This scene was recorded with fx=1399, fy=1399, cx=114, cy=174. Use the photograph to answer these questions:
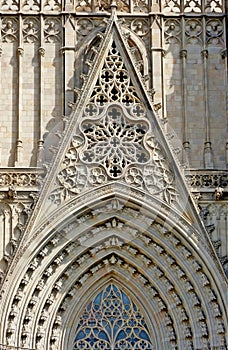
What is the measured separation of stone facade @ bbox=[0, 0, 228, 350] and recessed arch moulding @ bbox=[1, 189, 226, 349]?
0.8 inches

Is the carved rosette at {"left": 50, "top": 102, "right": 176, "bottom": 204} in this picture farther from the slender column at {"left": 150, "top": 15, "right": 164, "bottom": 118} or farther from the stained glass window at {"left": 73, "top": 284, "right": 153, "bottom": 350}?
the stained glass window at {"left": 73, "top": 284, "right": 153, "bottom": 350}

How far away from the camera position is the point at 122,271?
2092cm

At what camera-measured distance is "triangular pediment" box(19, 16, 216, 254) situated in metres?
20.6

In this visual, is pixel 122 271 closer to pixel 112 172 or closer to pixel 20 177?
pixel 112 172

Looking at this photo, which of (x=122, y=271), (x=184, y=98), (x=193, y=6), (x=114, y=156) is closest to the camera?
(x=114, y=156)

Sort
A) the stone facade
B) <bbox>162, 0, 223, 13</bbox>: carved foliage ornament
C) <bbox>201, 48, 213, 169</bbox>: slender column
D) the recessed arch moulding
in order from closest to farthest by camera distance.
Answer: the recessed arch moulding < the stone facade < <bbox>201, 48, 213, 169</bbox>: slender column < <bbox>162, 0, 223, 13</bbox>: carved foliage ornament

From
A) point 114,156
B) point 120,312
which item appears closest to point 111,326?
point 120,312

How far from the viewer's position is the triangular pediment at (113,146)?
2062 cm

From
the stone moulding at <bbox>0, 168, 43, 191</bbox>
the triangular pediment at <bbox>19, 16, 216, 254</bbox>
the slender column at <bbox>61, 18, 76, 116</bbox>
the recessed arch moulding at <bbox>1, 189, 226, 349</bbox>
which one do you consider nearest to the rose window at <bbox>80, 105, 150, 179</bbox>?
the triangular pediment at <bbox>19, 16, 216, 254</bbox>

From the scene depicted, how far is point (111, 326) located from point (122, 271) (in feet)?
2.74

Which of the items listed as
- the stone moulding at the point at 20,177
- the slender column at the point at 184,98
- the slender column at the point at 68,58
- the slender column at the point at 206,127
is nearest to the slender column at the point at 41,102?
the stone moulding at the point at 20,177

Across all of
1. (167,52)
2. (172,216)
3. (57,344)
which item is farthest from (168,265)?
(167,52)

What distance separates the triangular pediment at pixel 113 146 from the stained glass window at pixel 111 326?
1.56 m

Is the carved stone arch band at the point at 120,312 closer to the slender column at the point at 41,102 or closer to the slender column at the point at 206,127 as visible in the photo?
the slender column at the point at 41,102
